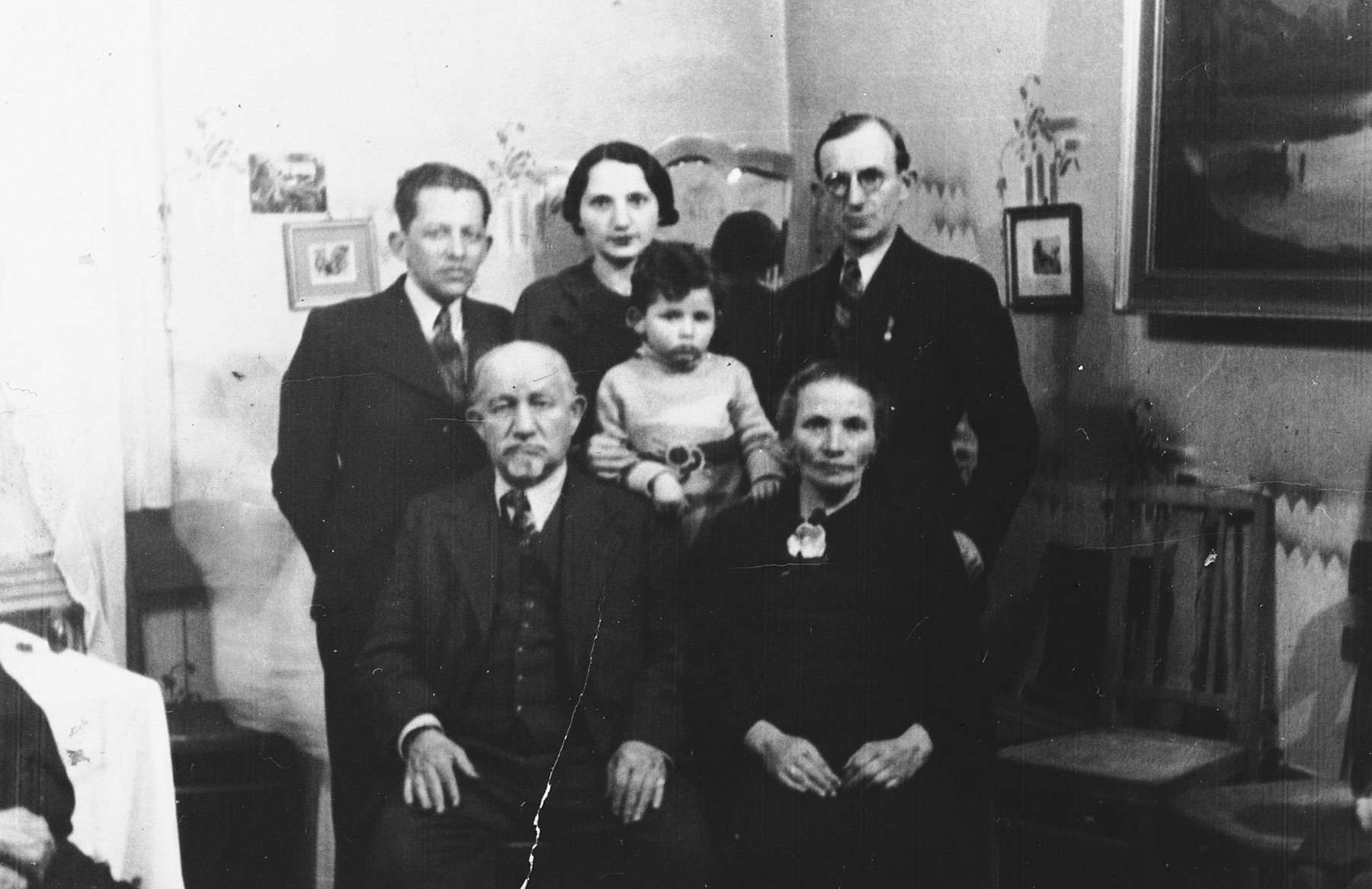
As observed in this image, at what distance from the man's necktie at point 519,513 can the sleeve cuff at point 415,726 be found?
0.37 metres

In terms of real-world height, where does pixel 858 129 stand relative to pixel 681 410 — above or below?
above

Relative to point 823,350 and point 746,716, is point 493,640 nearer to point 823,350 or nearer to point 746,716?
point 746,716

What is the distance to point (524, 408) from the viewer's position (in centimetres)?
243

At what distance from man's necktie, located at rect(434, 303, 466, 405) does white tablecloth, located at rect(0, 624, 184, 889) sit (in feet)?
2.59

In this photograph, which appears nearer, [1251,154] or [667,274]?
[1251,154]

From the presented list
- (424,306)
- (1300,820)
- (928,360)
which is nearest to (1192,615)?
(1300,820)

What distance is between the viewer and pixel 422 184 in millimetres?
2381

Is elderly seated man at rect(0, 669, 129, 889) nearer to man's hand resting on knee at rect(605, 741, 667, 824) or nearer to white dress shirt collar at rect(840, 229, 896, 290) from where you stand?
man's hand resting on knee at rect(605, 741, 667, 824)

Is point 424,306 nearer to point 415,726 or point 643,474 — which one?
point 643,474

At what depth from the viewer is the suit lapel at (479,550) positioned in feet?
7.99

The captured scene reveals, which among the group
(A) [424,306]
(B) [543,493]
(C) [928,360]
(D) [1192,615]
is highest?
(A) [424,306]

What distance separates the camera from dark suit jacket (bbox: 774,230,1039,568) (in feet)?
8.11

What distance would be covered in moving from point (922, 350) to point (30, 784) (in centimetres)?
186

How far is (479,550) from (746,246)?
0.77 meters
